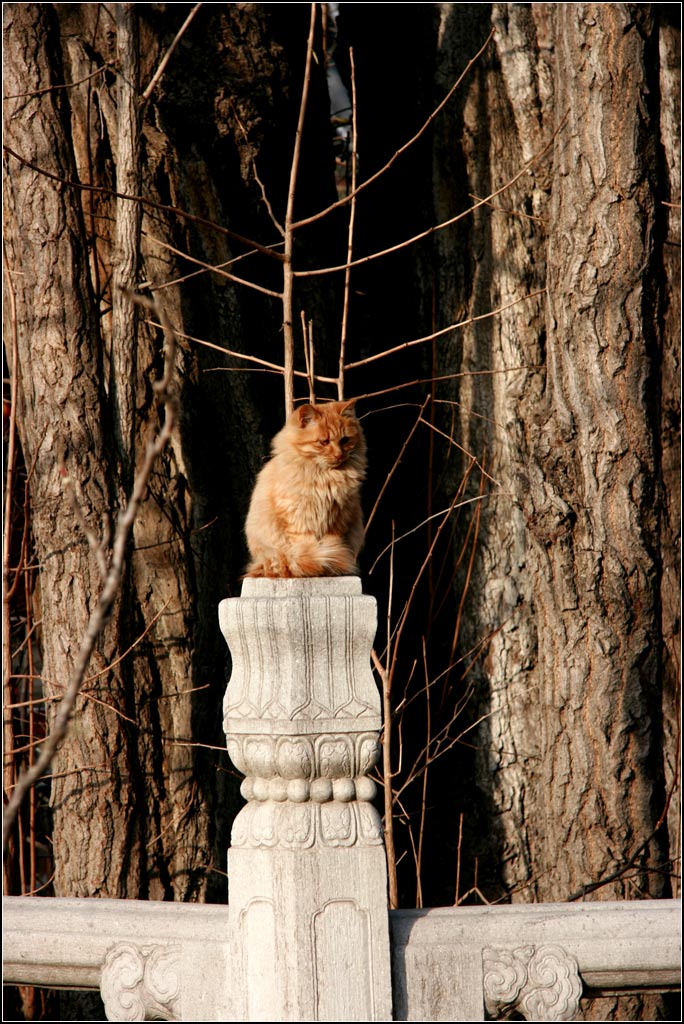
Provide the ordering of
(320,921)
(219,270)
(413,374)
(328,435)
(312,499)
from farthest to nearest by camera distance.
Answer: (413,374)
(219,270)
(328,435)
(312,499)
(320,921)

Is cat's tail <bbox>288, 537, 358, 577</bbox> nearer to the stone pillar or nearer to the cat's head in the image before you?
the cat's head

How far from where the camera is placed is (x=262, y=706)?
1922mm

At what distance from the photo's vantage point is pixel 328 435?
103 inches

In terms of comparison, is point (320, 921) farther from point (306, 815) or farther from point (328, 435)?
point (328, 435)

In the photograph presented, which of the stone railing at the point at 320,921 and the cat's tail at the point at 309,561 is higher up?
the cat's tail at the point at 309,561

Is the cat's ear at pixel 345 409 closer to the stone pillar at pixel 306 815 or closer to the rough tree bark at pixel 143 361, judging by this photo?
the stone pillar at pixel 306 815

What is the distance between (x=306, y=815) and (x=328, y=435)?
107 cm

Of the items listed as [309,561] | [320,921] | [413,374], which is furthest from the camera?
[413,374]

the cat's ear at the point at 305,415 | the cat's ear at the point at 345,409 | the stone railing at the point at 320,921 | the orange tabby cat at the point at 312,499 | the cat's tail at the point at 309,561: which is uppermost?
the cat's ear at the point at 345,409

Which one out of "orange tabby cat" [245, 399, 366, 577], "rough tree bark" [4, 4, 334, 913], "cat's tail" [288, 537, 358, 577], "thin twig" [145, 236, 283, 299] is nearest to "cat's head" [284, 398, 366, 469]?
"orange tabby cat" [245, 399, 366, 577]

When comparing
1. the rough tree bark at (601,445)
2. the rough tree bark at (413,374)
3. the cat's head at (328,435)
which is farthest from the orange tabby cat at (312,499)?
the rough tree bark at (601,445)

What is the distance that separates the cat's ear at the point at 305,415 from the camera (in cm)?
268

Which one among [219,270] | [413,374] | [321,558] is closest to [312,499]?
[321,558]

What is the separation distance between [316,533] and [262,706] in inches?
25.5
